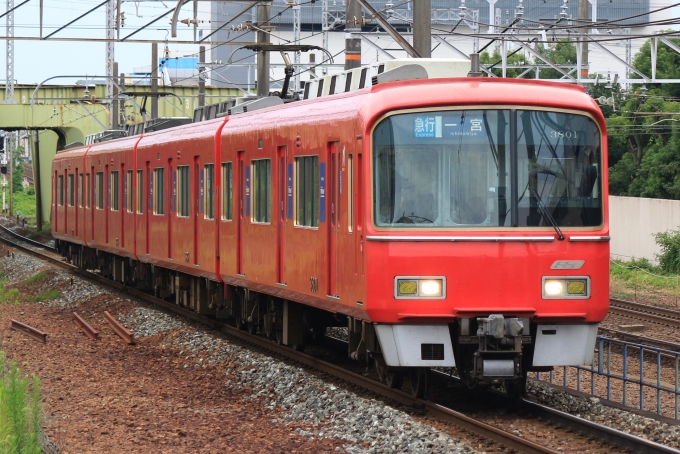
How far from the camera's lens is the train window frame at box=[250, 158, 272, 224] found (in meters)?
12.9

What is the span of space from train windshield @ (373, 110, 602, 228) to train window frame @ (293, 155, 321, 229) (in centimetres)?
173

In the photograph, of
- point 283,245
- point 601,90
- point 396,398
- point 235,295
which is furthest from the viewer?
point 601,90

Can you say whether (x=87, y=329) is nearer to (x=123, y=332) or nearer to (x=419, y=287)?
(x=123, y=332)

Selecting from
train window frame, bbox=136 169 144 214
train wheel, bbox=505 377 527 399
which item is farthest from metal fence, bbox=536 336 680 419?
train window frame, bbox=136 169 144 214

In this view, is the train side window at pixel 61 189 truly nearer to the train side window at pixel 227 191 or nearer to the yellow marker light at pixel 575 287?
the train side window at pixel 227 191

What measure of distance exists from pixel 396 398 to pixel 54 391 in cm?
341

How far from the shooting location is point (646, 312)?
19.3m

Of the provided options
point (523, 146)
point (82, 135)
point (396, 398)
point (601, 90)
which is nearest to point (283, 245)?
point (396, 398)

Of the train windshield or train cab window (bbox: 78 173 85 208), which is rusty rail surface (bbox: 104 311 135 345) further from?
train cab window (bbox: 78 173 85 208)

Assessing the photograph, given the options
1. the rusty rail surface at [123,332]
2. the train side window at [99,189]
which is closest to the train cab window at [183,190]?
the rusty rail surface at [123,332]

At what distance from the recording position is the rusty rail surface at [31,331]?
51.7 ft

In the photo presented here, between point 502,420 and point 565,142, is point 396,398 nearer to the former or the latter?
point 502,420

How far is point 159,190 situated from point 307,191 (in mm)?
8085

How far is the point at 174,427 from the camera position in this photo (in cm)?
955
